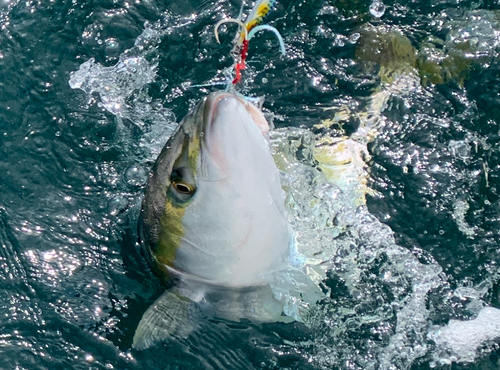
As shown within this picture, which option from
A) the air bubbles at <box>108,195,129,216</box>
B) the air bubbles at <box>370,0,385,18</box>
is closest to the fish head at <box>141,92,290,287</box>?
the air bubbles at <box>108,195,129,216</box>

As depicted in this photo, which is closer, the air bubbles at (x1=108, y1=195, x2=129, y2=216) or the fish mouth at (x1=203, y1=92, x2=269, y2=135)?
the fish mouth at (x1=203, y1=92, x2=269, y2=135)

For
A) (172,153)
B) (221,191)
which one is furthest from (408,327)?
(172,153)

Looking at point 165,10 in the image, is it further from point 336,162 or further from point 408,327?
point 408,327

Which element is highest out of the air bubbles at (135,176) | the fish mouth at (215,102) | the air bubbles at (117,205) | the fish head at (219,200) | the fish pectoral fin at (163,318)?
the fish mouth at (215,102)

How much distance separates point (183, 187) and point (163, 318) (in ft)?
2.37

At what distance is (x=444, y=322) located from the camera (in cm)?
299

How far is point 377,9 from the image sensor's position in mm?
4121

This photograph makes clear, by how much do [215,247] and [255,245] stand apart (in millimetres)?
179

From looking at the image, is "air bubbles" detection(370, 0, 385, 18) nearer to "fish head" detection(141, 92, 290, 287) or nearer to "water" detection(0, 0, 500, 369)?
"water" detection(0, 0, 500, 369)

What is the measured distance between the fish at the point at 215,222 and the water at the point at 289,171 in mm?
172

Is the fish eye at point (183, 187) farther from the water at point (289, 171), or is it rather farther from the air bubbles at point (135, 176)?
the air bubbles at point (135, 176)

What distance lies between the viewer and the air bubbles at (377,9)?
4.10 m

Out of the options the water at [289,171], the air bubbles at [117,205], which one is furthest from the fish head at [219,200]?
the air bubbles at [117,205]

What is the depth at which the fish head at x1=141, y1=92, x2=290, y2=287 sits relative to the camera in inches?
95.2
